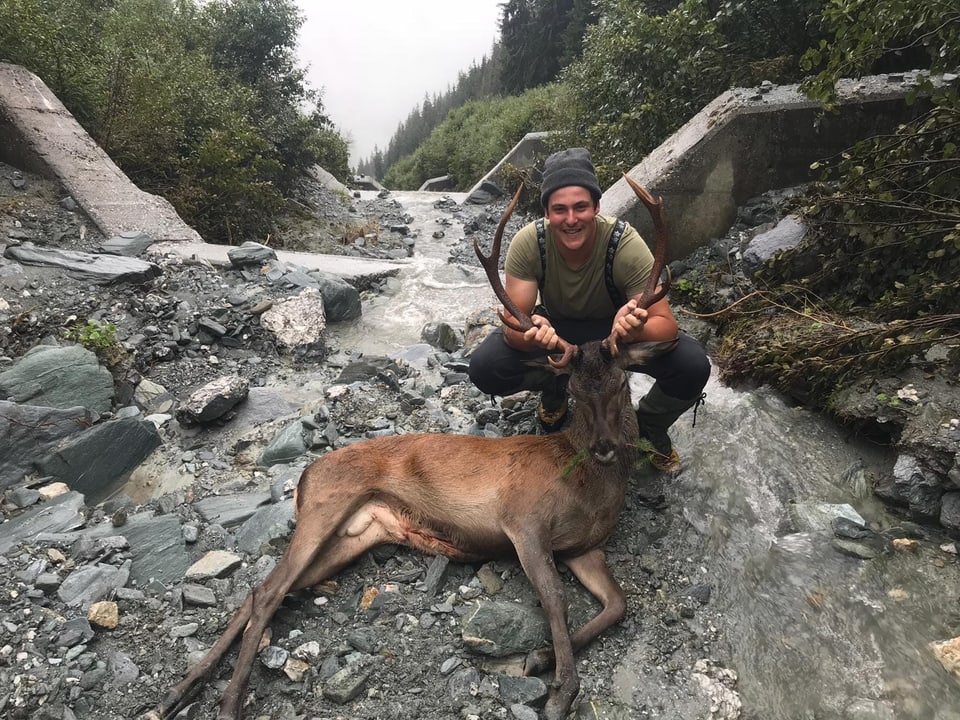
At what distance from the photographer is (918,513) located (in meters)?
3.74

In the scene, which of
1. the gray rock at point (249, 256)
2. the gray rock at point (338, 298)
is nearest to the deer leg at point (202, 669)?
the gray rock at point (338, 298)

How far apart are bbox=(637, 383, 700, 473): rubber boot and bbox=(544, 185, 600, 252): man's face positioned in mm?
1162

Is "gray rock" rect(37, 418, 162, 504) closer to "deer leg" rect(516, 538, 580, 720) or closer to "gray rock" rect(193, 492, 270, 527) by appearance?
"gray rock" rect(193, 492, 270, 527)

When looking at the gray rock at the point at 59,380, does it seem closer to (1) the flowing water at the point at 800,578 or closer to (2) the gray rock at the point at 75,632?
(2) the gray rock at the point at 75,632

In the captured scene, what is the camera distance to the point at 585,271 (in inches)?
164

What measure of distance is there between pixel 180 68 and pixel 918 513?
1536cm

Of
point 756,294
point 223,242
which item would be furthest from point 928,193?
point 223,242

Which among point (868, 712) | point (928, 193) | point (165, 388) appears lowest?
point (868, 712)

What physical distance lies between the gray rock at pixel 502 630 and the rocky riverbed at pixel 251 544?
1 cm

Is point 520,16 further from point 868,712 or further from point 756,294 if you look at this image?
point 868,712

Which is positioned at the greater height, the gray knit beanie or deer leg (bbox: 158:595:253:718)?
the gray knit beanie

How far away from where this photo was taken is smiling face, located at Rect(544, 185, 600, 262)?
3.80 m

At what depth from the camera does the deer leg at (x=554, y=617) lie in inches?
113

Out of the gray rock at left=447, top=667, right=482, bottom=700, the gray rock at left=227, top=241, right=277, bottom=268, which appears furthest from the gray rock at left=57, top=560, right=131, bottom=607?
the gray rock at left=227, top=241, right=277, bottom=268
